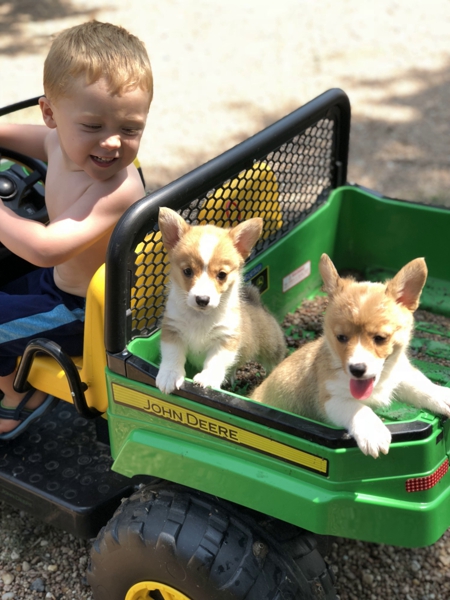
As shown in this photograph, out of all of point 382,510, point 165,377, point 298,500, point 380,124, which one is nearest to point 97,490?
point 165,377

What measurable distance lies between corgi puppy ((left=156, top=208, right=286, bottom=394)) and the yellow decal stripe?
0.08 m

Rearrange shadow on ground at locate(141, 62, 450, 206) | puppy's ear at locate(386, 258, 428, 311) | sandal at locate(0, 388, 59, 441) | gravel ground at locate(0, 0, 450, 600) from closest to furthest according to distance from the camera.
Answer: puppy's ear at locate(386, 258, 428, 311) < sandal at locate(0, 388, 59, 441) < shadow on ground at locate(141, 62, 450, 206) < gravel ground at locate(0, 0, 450, 600)

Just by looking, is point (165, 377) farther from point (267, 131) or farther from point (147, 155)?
point (147, 155)

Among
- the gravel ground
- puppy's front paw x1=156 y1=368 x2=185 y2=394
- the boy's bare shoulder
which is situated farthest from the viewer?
the gravel ground

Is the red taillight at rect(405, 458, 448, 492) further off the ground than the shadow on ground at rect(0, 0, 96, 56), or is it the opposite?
the red taillight at rect(405, 458, 448, 492)

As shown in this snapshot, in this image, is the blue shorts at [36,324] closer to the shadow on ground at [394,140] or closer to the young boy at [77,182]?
the young boy at [77,182]

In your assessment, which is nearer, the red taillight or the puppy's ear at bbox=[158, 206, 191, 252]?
the red taillight

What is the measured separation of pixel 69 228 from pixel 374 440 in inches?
41.6

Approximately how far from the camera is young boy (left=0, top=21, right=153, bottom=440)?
205 centimetres

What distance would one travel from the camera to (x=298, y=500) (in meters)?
1.69

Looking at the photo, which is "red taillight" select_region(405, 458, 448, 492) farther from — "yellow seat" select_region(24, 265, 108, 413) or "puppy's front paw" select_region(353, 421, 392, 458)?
"yellow seat" select_region(24, 265, 108, 413)

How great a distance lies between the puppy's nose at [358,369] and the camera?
1.64 meters

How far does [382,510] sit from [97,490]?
0.99 metres

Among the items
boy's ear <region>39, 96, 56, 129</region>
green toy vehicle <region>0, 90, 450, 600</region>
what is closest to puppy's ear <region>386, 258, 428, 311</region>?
green toy vehicle <region>0, 90, 450, 600</region>
